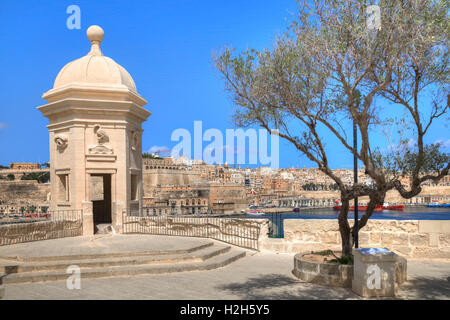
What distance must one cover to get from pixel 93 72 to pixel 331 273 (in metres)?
10.2

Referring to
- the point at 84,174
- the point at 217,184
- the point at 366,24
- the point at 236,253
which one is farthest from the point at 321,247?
the point at 217,184

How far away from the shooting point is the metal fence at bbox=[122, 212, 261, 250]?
33.5 feet

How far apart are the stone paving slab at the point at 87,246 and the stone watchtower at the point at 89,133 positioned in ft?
5.68

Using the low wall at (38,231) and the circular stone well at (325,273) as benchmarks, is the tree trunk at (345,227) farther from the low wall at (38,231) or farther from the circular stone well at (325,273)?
the low wall at (38,231)

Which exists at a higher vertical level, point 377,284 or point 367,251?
point 367,251

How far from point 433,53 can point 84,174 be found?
10.2 m

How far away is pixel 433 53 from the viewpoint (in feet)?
18.6

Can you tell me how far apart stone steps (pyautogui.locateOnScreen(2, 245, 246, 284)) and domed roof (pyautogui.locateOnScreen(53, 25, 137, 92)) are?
700cm

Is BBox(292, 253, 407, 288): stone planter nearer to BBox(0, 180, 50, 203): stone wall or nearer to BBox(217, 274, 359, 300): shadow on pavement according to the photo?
BBox(217, 274, 359, 300): shadow on pavement

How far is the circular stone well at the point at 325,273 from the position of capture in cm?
611

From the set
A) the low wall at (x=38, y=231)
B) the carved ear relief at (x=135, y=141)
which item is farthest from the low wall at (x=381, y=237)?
the carved ear relief at (x=135, y=141)

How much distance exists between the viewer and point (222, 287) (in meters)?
6.27

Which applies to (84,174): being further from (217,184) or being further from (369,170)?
(217,184)
